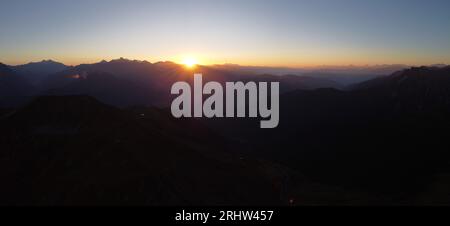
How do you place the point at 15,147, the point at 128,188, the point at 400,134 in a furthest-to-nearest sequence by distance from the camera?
the point at 400,134 < the point at 15,147 < the point at 128,188

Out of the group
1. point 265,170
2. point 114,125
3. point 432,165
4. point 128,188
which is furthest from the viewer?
point 432,165

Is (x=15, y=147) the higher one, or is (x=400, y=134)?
(x=15, y=147)

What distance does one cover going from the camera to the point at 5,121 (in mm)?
78875

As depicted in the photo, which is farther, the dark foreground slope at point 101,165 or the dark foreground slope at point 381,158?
the dark foreground slope at point 381,158

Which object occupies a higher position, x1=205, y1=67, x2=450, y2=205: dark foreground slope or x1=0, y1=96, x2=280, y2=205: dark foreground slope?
x1=0, y1=96, x2=280, y2=205: dark foreground slope

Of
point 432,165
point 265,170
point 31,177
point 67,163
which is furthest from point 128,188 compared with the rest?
point 432,165

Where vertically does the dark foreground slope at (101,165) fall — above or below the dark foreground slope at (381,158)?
above

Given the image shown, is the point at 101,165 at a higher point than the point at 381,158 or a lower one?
higher

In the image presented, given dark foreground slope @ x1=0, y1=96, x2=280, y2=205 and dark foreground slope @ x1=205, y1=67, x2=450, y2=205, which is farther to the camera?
dark foreground slope @ x1=205, y1=67, x2=450, y2=205

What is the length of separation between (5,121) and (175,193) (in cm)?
4560

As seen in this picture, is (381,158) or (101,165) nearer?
(101,165)
